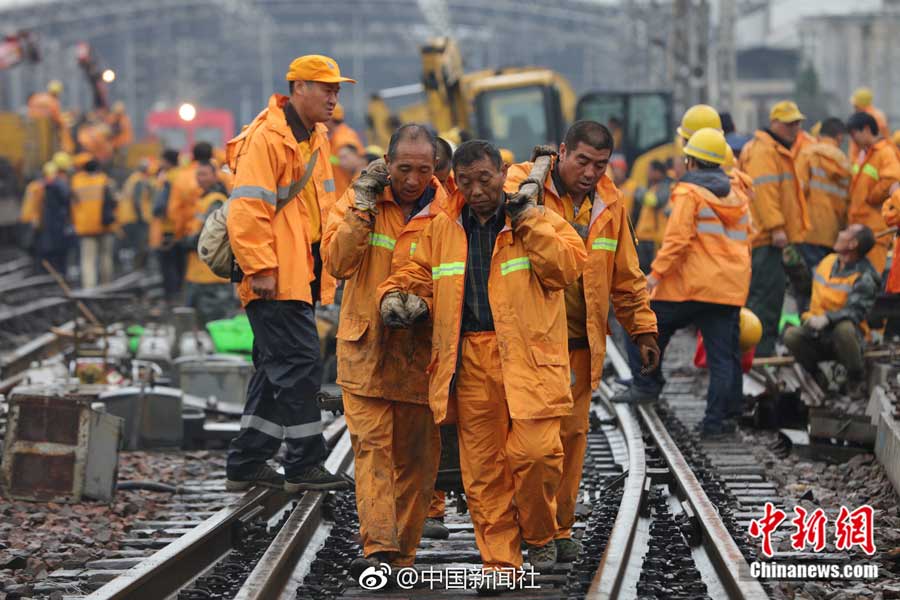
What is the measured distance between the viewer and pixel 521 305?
5844mm

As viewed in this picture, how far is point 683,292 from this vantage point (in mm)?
9867

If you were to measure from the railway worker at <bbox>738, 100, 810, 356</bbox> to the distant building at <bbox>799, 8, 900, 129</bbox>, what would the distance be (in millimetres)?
51472

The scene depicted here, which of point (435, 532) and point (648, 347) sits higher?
point (648, 347)

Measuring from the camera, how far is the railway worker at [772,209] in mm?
12234

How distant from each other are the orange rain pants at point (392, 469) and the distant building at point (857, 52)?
192 feet

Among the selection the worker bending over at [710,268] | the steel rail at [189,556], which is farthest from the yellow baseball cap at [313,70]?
the worker bending over at [710,268]

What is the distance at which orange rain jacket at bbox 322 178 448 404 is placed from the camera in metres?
6.23

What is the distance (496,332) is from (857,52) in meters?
65.3

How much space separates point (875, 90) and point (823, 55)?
5.00 meters

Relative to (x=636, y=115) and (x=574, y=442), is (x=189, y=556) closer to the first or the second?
(x=574, y=442)

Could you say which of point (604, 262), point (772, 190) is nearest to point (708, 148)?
point (772, 190)

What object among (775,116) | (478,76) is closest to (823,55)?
(478,76)

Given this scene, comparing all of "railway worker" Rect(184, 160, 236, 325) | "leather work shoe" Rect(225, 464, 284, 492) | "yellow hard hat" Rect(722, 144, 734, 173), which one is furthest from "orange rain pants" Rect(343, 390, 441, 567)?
"railway worker" Rect(184, 160, 236, 325)

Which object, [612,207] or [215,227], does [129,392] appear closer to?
[215,227]
